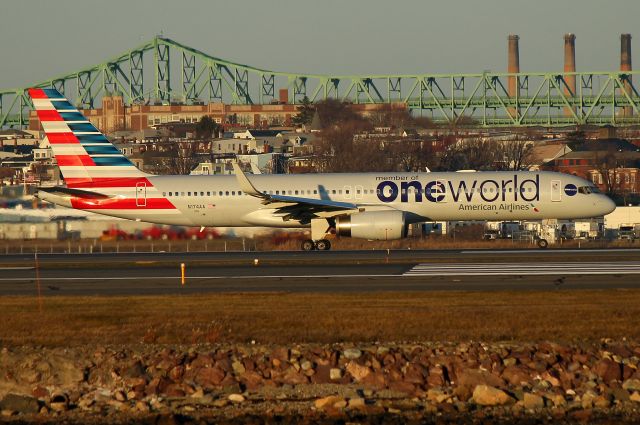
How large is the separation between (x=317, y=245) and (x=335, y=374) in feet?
90.0

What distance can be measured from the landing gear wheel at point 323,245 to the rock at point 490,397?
94.3 feet

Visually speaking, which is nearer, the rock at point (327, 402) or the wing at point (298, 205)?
the rock at point (327, 402)

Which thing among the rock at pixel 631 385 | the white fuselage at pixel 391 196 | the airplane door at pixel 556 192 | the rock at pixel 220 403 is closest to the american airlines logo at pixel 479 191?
the white fuselage at pixel 391 196

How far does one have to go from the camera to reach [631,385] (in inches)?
824

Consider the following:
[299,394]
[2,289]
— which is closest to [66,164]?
[2,289]

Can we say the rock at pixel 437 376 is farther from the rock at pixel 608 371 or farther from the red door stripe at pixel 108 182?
the red door stripe at pixel 108 182

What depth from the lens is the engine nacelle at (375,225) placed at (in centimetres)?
4691

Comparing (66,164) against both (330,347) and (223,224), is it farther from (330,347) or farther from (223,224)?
(330,347)

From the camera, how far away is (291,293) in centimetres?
3114

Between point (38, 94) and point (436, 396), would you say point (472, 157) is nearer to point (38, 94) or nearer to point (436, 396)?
point (38, 94)

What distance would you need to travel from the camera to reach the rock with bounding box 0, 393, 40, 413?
20484mm

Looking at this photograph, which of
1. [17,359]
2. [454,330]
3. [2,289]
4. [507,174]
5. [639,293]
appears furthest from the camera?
[507,174]

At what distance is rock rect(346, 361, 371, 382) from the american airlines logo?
2741 centimetres

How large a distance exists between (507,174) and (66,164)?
1859 cm
